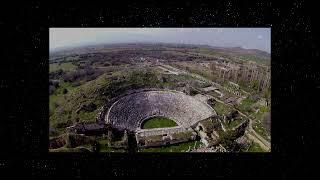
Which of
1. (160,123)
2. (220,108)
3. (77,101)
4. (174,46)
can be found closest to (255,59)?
(220,108)

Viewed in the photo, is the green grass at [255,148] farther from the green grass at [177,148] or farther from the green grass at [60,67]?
the green grass at [60,67]

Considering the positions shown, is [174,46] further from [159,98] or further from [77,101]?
[77,101]

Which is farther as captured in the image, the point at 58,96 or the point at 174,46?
the point at 174,46

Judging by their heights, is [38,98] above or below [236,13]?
below

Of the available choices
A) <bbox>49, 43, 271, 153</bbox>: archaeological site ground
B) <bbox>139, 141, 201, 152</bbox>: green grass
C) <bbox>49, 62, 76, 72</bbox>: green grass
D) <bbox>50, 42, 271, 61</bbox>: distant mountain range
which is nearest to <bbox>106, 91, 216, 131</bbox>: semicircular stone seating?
<bbox>49, 43, 271, 153</bbox>: archaeological site ground
